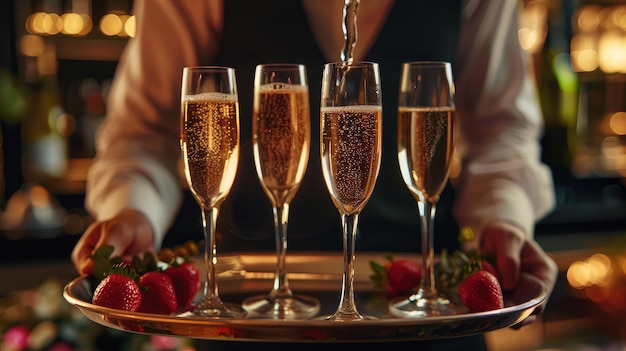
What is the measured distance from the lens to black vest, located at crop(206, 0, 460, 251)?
1.84 metres

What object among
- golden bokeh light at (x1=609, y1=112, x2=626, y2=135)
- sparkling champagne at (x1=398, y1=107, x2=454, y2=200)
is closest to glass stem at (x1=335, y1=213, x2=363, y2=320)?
sparkling champagne at (x1=398, y1=107, x2=454, y2=200)

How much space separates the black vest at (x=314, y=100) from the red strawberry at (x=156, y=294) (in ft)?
2.29

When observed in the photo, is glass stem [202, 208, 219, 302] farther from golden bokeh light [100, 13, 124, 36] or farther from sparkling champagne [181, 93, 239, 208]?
golden bokeh light [100, 13, 124, 36]

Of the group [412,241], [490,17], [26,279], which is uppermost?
[490,17]

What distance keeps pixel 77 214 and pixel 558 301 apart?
6.52 ft

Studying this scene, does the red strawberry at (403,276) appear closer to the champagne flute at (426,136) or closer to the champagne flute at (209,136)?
the champagne flute at (426,136)

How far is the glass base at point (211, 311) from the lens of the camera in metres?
1.23

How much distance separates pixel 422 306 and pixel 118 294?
1.44 feet

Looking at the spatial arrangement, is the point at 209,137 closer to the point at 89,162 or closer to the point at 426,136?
the point at 426,136

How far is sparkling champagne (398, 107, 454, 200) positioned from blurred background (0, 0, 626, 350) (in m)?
1.62

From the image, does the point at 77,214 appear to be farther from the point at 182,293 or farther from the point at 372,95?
the point at 372,95

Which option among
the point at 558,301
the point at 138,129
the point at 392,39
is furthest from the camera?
Answer: the point at 558,301

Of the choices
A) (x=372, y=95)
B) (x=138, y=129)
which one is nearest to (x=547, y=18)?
(x=138, y=129)

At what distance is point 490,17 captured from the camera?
1.80 meters
